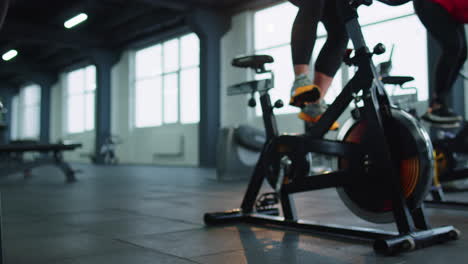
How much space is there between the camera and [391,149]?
1689 mm

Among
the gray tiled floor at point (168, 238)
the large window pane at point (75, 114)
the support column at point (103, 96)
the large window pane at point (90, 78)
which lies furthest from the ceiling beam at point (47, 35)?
the gray tiled floor at point (168, 238)

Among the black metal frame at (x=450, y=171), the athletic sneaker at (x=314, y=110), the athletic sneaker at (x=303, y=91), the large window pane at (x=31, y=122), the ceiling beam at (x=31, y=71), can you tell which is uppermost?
the ceiling beam at (x=31, y=71)

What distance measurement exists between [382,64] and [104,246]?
178cm

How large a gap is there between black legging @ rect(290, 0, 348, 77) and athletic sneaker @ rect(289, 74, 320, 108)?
A: 12 cm

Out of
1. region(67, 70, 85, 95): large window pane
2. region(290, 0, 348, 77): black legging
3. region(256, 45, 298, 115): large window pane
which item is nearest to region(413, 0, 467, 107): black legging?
region(290, 0, 348, 77): black legging

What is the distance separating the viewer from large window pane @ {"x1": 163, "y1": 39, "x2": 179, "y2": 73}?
12.3 m

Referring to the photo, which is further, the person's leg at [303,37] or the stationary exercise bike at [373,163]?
the person's leg at [303,37]

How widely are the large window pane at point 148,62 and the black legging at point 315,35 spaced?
36.7 ft

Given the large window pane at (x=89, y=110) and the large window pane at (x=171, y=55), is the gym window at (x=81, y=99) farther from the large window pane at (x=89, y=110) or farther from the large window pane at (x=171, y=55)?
the large window pane at (x=171, y=55)

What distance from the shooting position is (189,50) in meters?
11.9

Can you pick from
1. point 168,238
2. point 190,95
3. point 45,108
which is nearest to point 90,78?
point 45,108

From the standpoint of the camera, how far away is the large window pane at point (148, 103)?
517 inches

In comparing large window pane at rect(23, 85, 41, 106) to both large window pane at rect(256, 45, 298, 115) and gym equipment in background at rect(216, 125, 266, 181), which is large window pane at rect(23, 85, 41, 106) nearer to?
large window pane at rect(256, 45, 298, 115)

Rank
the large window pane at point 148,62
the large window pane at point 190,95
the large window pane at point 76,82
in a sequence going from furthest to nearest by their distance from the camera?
the large window pane at point 76,82 → the large window pane at point 148,62 → the large window pane at point 190,95
